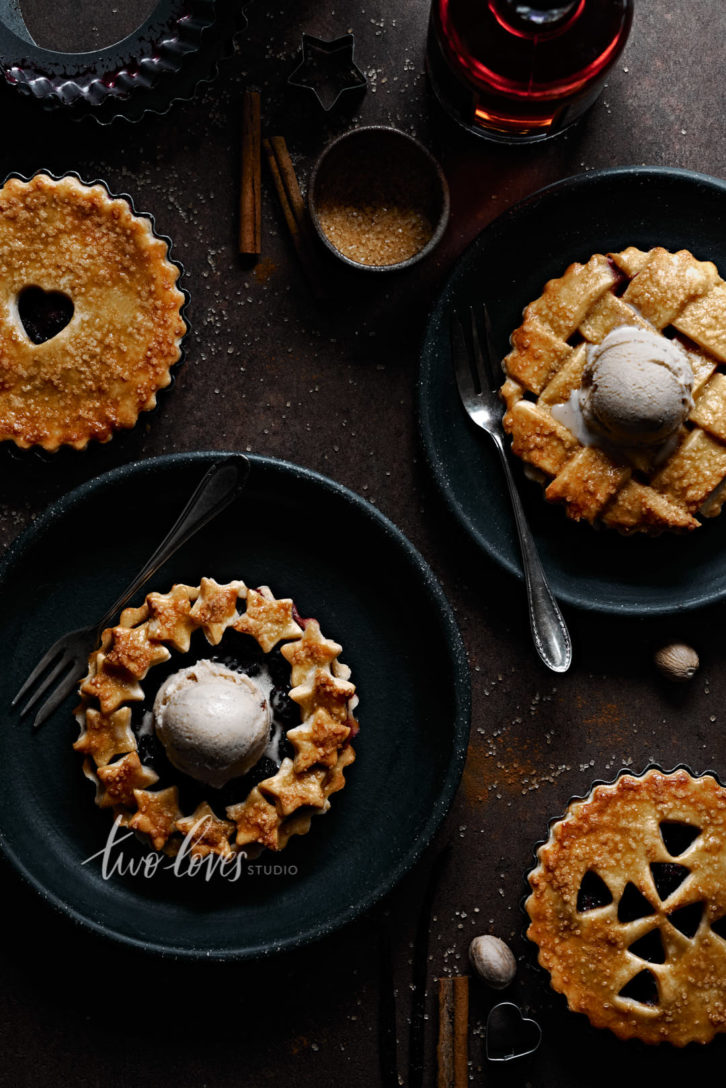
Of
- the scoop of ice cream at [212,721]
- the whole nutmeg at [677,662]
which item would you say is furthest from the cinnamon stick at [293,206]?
the whole nutmeg at [677,662]

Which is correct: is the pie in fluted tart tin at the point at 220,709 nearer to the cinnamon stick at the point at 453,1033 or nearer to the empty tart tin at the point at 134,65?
the cinnamon stick at the point at 453,1033

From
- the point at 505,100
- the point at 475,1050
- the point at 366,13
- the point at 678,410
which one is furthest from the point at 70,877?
the point at 366,13

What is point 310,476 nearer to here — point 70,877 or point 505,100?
point 505,100

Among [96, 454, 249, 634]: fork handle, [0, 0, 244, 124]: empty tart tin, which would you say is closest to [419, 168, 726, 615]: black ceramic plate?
[96, 454, 249, 634]: fork handle

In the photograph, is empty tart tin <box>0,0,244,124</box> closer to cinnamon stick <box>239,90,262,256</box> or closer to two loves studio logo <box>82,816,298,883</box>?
cinnamon stick <box>239,90,262,256</box>

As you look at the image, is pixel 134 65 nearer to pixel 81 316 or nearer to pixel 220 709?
pixel 81 316

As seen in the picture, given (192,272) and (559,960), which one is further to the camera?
(192,272)
